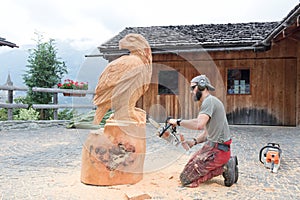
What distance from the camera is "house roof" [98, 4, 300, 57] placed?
10.5 metres

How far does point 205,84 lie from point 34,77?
38.6ft

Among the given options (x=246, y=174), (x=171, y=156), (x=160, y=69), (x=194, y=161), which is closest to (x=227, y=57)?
(x=160, y=69)

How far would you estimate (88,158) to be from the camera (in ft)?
12.3

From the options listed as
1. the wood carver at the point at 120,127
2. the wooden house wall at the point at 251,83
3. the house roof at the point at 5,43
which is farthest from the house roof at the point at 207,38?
the wood carver at the point at 120,127

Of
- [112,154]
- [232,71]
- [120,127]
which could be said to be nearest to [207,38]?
[232,71]

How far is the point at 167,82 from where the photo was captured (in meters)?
12.0

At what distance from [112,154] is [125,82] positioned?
3.07ft

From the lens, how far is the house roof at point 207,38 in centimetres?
1047

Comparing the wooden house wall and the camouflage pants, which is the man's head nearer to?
the camouflage pants

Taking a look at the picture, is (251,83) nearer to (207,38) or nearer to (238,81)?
(238,81)

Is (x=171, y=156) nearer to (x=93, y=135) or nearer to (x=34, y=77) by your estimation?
(x=93, y=135)

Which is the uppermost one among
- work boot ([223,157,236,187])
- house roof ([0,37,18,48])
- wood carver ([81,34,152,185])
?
house roof ([0,37,18,48])

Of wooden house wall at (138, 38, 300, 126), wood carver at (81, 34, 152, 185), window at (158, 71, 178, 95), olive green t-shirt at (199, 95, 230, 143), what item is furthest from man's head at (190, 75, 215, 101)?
window at (158, 71, 178, 95)

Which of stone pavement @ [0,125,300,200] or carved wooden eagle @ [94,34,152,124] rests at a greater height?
carved wooden eagle @ [94,34,152,124]
